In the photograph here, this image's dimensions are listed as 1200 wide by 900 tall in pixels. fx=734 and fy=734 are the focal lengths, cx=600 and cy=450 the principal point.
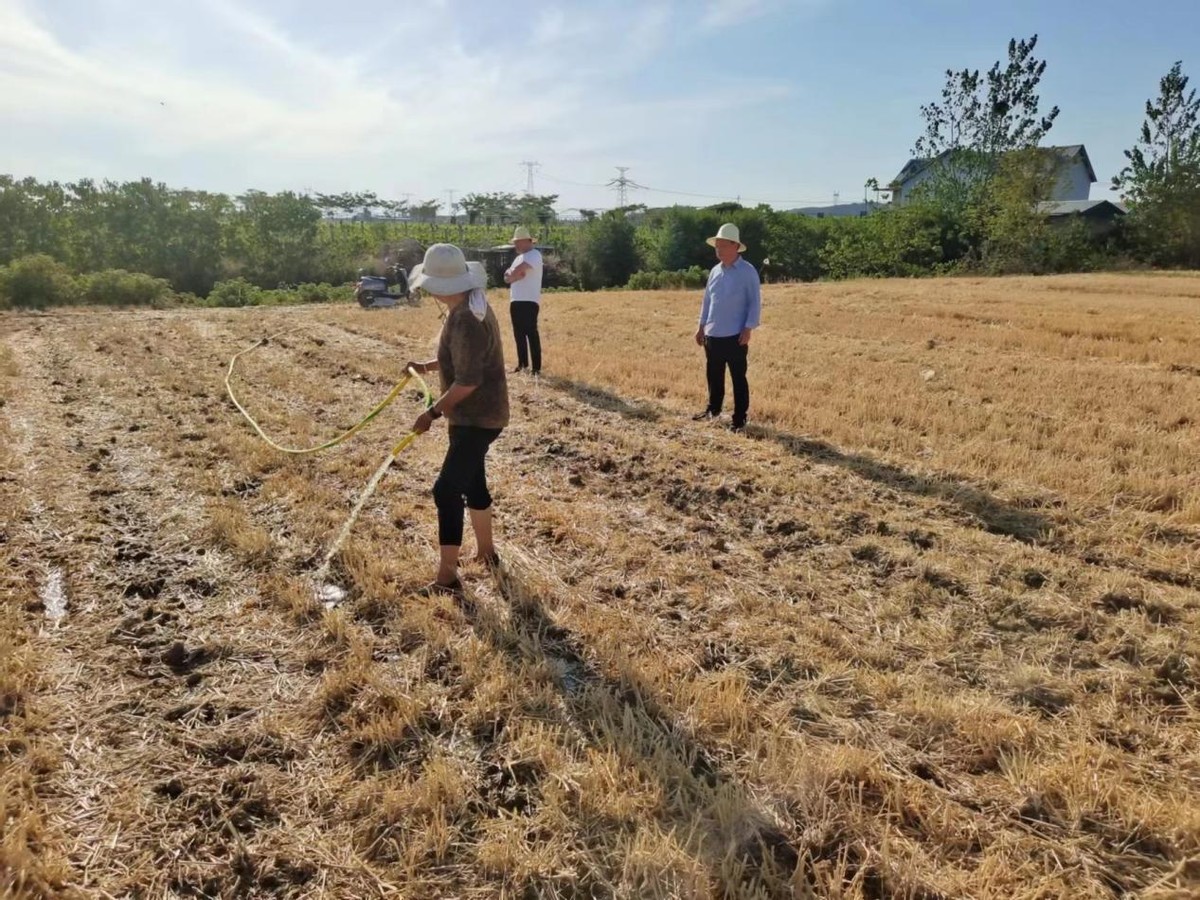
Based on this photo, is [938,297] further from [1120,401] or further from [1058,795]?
[1058,795]

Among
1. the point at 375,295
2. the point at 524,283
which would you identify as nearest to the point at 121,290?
the point at 375,295

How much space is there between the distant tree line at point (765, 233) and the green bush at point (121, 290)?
210cm

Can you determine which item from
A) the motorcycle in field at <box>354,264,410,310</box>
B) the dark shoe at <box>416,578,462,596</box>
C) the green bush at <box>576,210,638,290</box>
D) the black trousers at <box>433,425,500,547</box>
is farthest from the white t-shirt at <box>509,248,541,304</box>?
the green bush at <box>576,210,638,290</box>

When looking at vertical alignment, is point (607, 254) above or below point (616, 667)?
above

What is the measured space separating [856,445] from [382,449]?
4.50m

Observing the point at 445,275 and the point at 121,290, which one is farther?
the point at 121,290

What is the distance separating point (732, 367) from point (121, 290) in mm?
27602

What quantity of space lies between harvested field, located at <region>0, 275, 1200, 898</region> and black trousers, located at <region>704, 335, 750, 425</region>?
355 mm

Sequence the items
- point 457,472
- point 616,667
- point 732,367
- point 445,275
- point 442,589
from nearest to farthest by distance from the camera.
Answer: point 616,667 < point 445,275 < point 457,472 < point 442,589 < point 732,367

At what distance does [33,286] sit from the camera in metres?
24.1

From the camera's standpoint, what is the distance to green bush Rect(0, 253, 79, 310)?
77.5 feet

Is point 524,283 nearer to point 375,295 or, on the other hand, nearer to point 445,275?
point 445,275

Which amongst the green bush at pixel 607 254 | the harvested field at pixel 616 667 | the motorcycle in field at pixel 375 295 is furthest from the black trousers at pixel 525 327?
the green bush at pixel 607 254

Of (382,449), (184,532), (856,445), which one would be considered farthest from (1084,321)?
(184,532)
